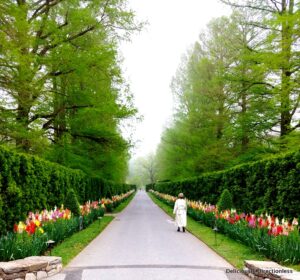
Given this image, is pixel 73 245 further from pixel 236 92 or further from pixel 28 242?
pixel 236 92

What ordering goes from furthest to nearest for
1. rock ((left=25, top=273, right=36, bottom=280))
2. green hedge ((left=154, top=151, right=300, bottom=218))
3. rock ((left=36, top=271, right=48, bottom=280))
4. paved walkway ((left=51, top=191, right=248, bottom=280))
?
green hedge ((left=154, top=151, right=300, bottom=218))
paved walkway ((left=51, top=191, right=248, bottom=280))
rock ((left=36, top=271, right=48, bottom=280))
rock ((left=25, top=273, right=36, bottom=280))

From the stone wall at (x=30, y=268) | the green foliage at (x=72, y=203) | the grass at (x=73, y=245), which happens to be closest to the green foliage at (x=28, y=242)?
the grass at (x=73, y=245)

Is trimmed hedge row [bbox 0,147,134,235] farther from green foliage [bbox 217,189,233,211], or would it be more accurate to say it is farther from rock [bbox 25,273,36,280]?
green foliage [bbox 217,189,233,211]

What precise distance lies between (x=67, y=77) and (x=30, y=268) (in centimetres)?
1435

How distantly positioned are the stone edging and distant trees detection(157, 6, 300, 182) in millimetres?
9448

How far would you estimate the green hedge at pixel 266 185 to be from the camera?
1020 cm

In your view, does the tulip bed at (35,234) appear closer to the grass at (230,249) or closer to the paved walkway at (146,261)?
the paved walkway at (146,261)

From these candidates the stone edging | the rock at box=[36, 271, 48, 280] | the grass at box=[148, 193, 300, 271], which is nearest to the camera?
the stone edging

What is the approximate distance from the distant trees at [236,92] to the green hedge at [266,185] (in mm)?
2400

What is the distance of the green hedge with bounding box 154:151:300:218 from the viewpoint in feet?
33.5

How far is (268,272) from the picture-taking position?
248 inches

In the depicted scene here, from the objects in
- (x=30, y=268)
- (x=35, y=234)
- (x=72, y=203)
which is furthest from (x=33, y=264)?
(x=72, y=203)

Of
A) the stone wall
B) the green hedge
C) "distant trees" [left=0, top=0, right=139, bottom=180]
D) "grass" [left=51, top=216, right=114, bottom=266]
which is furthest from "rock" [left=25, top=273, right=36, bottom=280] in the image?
"distant trees" [left=0, top=0, right=139, bottom=180]

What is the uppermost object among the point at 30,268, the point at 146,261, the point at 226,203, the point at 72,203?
the point at 226,203
